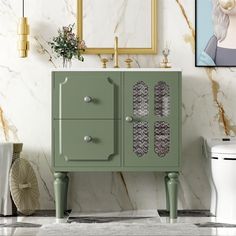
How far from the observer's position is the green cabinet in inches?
160

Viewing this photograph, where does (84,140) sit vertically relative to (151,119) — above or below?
below

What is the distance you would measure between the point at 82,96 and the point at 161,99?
50 centimetres

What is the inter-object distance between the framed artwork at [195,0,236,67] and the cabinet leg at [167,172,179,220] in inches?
33.7

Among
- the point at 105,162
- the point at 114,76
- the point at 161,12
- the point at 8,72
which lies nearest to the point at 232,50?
the point at 161,12

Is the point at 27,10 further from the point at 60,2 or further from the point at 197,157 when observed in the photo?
the point at 197,157

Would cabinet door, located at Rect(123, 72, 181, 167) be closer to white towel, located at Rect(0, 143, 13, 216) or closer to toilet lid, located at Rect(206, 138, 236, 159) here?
toilet lid, located at Rect(206, 138, 236, 159)

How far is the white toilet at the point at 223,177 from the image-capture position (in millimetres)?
3990

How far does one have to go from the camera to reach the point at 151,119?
4.08 m

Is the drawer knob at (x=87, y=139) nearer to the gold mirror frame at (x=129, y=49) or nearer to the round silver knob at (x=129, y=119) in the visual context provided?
the round silver knob at (x=129, y=119)

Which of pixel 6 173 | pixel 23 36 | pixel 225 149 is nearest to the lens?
pixel 225 149

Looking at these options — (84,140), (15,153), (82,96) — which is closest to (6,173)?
(15,153)

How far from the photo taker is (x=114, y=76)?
4.08 meters

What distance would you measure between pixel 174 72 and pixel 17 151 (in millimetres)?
1165

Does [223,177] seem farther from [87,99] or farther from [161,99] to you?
[87,99]
